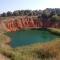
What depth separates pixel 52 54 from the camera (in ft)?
64.4

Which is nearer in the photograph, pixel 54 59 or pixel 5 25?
pixel 54 59

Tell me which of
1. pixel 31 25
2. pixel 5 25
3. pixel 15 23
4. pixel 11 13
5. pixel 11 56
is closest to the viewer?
pixel 11 56

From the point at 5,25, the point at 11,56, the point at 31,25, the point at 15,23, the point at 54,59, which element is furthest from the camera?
the point at 31,25

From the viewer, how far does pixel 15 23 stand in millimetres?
79812

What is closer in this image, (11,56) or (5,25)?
(11,56)

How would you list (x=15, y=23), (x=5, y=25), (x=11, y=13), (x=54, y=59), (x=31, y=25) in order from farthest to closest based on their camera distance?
(x=11, y=13)
(x=31, y=25)
(x=15, y=23)
(x=5, y=25)
(x=54, y=59)

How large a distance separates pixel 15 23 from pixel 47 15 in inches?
713

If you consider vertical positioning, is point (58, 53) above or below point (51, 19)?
above

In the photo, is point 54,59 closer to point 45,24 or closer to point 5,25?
point 5,25

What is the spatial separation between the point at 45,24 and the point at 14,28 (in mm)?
15327

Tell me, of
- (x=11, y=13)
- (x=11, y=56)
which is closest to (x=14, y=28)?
(x=11, y=13)

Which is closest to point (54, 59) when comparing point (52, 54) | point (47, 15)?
point (52, 54)

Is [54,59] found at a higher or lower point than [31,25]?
higher

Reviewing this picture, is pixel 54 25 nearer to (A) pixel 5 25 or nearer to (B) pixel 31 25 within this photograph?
(B) pixel 31 25
